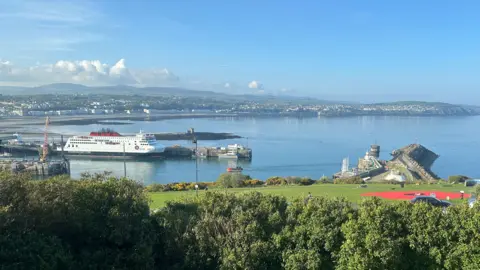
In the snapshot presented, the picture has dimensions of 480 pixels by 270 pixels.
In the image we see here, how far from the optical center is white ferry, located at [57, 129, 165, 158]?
110 ft

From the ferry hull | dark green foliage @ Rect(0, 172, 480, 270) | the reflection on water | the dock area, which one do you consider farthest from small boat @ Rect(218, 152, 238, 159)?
dark green foliage @ Rect(0, 172, 480, 270)

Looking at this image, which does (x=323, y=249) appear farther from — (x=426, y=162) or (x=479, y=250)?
(x=426, y=162)

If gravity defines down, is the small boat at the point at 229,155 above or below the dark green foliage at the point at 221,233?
below

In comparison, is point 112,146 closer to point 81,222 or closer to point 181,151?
point 181,151

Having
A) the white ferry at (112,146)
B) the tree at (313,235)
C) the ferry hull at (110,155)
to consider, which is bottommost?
the ferry hull at (110,155)

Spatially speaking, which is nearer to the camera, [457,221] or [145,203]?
[457,221]

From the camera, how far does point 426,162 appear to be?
3325cm

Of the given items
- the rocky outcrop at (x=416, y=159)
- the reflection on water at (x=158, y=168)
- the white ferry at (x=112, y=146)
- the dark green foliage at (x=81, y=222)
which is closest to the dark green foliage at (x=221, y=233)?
Result: the dark green foliage at (x=81, y=222)

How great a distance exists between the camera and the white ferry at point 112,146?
3354cm

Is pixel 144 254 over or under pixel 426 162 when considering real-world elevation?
over

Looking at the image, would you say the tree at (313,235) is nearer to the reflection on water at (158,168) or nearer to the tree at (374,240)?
the tree at (374,240)

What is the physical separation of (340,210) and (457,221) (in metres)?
1.57

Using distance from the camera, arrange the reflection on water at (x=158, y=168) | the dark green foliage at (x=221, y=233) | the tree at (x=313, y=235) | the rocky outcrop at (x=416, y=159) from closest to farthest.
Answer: the dark green foliage at (x=221, y=233)
the tree at (x=313, y=235)
the reflection on water at (x=158, y=168)
the rocky outcrop at (x=416, y=159)

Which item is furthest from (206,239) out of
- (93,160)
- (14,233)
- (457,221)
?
(93,160)
